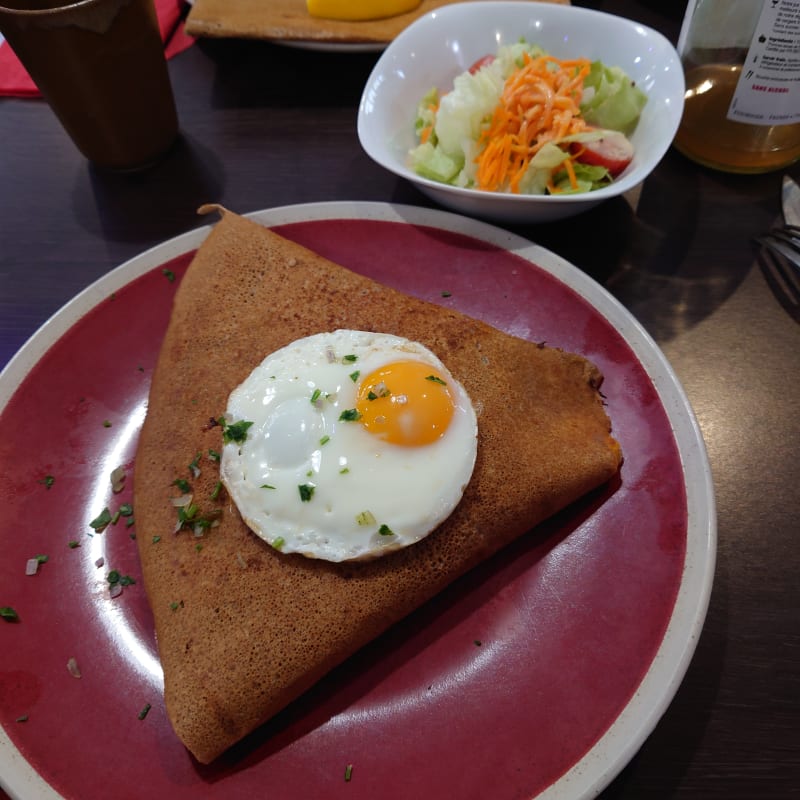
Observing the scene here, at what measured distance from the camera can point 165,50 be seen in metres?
3.00

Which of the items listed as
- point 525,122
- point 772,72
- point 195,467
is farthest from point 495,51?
point 195,467

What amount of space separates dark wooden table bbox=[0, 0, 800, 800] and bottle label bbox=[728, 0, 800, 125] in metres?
0.32

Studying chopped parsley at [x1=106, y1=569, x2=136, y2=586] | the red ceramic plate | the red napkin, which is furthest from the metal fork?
the red napkin

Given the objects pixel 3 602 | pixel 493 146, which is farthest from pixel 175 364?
pixel 493 146

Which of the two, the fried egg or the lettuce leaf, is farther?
the lettuce leaf

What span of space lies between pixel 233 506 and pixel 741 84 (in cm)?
209

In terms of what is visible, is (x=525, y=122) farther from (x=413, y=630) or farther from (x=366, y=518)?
(x=413, y=630)

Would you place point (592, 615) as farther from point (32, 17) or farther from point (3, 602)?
point (32, 17)

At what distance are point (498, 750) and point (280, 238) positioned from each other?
62.0 inches

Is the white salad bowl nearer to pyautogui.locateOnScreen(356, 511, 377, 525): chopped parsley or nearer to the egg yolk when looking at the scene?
the egg yolk

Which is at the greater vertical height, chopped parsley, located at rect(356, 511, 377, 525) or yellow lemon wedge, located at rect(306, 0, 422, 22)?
yellow lemon wedge, located at rect(306, 0, 422, 22)

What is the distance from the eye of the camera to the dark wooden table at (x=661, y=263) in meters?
1.44

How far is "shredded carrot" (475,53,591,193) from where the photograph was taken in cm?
214

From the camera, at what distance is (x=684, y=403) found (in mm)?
1680
